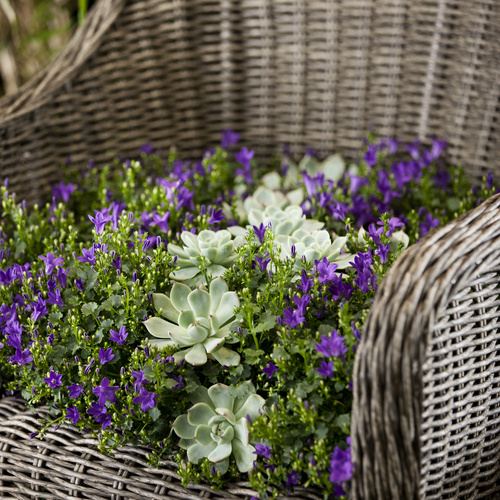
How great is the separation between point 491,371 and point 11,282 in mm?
880

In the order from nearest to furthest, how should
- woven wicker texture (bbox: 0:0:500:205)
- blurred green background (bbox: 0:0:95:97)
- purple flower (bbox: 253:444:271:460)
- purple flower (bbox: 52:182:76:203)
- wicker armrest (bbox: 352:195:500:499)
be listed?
wicker armrest (bbox: 352:195:500:499)
purple flower (bbox: 253:444:271:460)
purple flower (bbox: 52:182:76:203)
woven wicker texture (bbox: 0:0:500:205)
blurred green background (bbox: 0:0:95:97)

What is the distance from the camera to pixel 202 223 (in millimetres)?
1116

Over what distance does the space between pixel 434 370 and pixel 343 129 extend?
1.09 m

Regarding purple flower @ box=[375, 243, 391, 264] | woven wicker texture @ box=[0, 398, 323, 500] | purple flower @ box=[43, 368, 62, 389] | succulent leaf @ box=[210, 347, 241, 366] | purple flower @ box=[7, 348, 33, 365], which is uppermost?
purple flower @ box=[375, 243, 391, 264]

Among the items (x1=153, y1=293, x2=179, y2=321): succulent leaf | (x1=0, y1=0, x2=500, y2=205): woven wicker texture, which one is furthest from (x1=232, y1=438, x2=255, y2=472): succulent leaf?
(x1=0, y1=0, x2=500, y2=205): woven wicker texture

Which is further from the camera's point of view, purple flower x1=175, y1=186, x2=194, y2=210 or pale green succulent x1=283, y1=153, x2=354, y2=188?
pale green succulent x1=283, y1=153, x2=354, y2=188

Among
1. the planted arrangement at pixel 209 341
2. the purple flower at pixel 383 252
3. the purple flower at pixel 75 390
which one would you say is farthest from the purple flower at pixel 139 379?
→ the purple flower at pixel 383 252

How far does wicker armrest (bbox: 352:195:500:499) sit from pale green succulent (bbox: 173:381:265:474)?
197 mm

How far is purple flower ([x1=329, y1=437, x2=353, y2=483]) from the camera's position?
28.4 inches

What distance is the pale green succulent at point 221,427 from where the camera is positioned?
0.85 m

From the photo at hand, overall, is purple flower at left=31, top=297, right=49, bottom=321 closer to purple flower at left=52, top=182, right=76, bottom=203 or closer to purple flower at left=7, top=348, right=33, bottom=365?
purple flower at left=7, top=348, right=33, bottom=365

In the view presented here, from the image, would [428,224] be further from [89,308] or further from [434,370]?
[89,308]

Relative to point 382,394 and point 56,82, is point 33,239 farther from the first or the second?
point 382,394

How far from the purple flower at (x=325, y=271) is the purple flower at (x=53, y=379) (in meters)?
0.46
